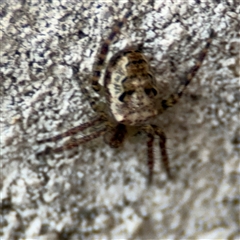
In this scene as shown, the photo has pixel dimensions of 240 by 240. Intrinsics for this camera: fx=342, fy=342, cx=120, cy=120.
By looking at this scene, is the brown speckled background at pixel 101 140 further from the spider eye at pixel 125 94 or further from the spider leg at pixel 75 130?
the spider eye at pixel 125 94

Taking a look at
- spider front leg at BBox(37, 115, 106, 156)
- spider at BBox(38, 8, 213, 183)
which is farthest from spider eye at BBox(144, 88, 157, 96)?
spider front leg at BBox(37, 115, 106, 156)

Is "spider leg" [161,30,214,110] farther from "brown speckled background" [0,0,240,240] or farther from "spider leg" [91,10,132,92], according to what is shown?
"spider leg" [91,10,132,92]

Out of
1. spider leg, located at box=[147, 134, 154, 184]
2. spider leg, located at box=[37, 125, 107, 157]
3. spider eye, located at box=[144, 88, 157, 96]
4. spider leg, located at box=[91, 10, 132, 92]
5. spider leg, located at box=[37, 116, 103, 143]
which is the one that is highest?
spider leg, located at box=[91, 10, 132, 92]

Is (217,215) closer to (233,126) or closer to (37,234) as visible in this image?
(233,126)

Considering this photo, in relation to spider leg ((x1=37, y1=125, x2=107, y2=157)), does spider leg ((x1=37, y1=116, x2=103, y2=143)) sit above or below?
above

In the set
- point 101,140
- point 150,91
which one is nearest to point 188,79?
point 150,91

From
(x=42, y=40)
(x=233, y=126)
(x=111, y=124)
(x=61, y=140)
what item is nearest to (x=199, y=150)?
(x=233, y=126)

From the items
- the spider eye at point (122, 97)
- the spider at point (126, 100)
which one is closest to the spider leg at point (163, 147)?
the spider at point (126, 100)
